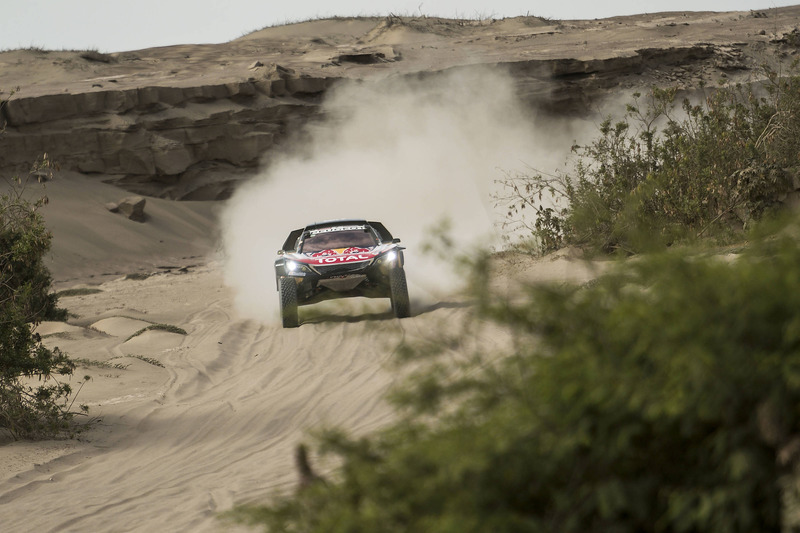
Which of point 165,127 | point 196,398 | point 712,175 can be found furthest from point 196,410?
point 165,127

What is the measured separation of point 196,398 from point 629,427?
765 centimetres

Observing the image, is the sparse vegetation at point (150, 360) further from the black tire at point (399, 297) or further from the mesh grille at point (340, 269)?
the black tire at point (399, 297)

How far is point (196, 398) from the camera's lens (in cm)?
939

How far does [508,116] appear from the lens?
3222 cm

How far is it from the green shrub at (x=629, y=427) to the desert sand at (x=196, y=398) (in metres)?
0.47

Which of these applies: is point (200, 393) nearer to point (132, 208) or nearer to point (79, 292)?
point (79, 292)

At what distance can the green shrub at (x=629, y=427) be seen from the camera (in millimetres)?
2248

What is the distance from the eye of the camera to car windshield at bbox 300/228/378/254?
40.5 feet

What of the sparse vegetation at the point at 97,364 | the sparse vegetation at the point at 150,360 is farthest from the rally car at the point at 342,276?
the sparse vegetation at the point at 97,364

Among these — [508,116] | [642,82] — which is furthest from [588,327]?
[642,82]

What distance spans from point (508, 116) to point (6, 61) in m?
26.0

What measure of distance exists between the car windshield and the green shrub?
381 inches

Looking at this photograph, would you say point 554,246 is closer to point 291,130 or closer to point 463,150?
point 463,150

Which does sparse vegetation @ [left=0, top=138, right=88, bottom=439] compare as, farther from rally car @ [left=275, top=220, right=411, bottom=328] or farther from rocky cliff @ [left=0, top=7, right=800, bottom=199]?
rocky cliff @ [left=0, top=7, right=800, bottom=199]
